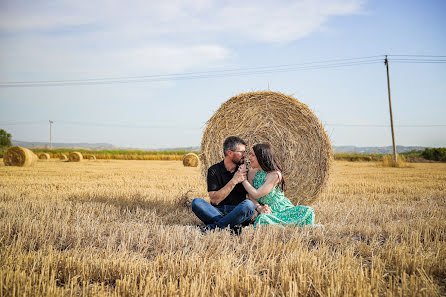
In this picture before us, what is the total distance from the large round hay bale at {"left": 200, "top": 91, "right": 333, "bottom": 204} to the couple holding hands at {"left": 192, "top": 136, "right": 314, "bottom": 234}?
131 cm

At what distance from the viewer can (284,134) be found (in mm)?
6348

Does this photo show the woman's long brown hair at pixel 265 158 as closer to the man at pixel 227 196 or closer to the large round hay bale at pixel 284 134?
the man at pixel 227 196

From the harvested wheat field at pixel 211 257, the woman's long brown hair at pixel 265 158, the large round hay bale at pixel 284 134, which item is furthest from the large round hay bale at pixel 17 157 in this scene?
the woman's long brown hair at pixel 265 158

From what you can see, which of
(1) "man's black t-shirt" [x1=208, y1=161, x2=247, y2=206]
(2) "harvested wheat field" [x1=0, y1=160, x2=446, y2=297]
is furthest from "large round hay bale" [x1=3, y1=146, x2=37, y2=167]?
(1) "man's black t-shirt" [x1=208, y1=161, x2=247, y2=206]

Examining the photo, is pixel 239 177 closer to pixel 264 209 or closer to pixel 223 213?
pixel 264 209

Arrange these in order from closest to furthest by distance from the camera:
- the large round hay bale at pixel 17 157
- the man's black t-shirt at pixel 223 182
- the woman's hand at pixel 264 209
Result: the woman's hand at pixel 264 209 → the man's black t-shirt at pixel 223 182 → the large round hay bale at pixel 17 157

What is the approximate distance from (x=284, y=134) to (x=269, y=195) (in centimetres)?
178

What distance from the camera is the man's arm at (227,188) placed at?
15.2ft

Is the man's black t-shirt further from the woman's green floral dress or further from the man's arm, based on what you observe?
the woman's green floral dress

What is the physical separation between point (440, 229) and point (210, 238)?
3.09 metres

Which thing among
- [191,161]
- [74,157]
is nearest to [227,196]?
[191,161]

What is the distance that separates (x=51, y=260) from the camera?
3.06 m

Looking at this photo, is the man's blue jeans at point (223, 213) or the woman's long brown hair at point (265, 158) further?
the woman's long brown hair at point (265, 158)

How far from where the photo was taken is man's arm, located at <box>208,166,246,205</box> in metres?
4.62
